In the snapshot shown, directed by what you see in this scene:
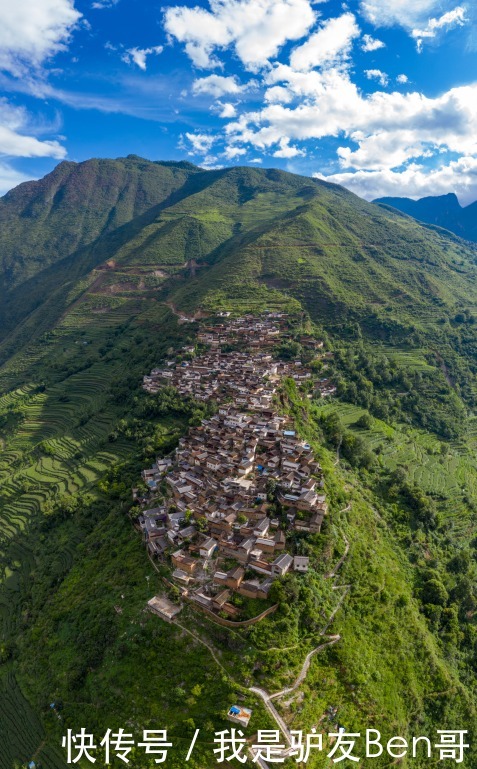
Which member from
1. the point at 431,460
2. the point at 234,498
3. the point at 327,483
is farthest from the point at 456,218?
the point at 234,498

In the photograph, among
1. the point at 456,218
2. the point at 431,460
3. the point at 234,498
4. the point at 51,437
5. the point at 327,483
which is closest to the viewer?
the point at 234,498

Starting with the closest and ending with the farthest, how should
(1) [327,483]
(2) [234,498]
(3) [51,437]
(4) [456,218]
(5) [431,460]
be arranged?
(2) [234,498] < (1) [327,483] < (5) [431,460] < (3) [51,437] < (4) [456,218]

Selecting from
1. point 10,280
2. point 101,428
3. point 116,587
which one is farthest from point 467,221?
point 116,587

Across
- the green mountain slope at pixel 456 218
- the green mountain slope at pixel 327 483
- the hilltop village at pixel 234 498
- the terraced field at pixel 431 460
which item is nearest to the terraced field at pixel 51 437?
the green mountain slope at pixel 327 483

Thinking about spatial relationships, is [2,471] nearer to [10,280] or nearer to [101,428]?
[101,428]

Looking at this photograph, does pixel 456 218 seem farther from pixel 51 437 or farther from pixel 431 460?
pixel 51 437

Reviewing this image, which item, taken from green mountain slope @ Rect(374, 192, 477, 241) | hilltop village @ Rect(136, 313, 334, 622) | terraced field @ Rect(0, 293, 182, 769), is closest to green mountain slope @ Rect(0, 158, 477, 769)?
terraced field @ Rect(0, 293, 182, 769)

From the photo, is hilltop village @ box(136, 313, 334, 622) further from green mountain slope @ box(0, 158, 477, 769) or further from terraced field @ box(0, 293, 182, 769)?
terraced field @ box(0, 293, 182, 769)

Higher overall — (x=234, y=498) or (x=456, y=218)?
(x=456, y=218)
